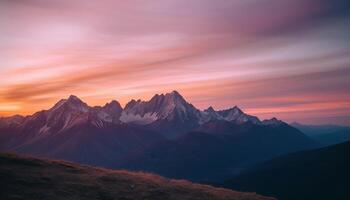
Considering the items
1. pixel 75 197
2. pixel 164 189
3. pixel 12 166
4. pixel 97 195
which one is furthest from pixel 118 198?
pixel 12 166

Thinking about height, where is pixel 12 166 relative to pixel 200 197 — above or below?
above

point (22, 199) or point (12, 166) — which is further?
point (12, 166)

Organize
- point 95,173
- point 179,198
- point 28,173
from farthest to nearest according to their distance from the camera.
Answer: point 95,173
point 28,173
point 179,198

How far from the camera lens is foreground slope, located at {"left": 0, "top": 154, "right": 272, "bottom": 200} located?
28312mm

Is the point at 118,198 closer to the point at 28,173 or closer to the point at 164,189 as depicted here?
the point at 164,189

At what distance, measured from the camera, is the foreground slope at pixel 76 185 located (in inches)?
1115

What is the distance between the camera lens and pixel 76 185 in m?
31.1

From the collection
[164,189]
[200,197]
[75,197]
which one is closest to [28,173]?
[75,197]

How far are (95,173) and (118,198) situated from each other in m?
10.0

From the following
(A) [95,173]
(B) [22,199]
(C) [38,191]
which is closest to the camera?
(B) [22,199]

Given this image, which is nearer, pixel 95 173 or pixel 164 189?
pixel 164 189

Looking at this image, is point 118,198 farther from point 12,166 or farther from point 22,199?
point 12,166

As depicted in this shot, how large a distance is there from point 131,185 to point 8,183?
34.3ft

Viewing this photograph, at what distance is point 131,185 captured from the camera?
33969 mm
